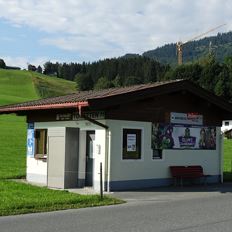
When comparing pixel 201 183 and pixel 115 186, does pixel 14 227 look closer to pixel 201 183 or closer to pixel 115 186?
pixel 115 186

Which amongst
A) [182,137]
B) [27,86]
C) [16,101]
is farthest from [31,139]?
[27,86]

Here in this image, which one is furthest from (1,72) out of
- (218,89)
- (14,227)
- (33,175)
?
(14,227)

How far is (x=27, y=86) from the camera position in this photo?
116438mm

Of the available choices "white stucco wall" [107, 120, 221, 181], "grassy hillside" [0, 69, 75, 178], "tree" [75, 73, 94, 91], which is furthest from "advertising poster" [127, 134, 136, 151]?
"tree" [75, 73, 94, 91]

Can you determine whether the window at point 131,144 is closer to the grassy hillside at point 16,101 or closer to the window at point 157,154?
the window at point 157,154

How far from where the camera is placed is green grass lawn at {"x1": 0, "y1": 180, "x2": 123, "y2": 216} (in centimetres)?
1247

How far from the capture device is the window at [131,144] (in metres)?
17.6

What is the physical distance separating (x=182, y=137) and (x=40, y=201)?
755cm

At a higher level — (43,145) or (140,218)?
(43,145)

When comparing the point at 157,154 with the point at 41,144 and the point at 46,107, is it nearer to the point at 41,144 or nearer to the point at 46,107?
the point at 46,107

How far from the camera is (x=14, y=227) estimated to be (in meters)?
10.0

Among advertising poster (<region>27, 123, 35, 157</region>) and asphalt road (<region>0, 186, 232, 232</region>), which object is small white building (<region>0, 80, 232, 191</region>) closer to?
advertising poster (<region>27, 123, 35, 157</region>)

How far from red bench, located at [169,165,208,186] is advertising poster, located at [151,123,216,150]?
30.1 inches

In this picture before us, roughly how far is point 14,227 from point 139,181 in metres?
8.38
